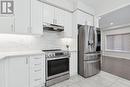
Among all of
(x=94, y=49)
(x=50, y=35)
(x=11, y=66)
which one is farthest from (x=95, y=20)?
(x=11, y=66)

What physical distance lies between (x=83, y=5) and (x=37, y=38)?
219 cm

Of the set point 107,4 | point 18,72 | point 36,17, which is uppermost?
point 107,4

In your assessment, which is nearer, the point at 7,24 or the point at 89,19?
the point at 7,24

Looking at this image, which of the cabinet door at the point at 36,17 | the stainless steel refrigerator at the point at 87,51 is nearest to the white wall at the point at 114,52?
the stainless steel refrigerator at the point at 87,51

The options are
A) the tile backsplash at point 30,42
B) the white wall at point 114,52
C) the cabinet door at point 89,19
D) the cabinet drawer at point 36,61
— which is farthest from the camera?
the white wall at point 114,52

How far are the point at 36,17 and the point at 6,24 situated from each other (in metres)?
0.75

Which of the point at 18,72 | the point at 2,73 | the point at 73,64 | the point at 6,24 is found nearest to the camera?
the point at 2,73

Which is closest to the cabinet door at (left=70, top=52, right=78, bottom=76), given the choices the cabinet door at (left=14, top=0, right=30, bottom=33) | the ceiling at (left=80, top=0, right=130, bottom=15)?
the cabinet door at (left=14, top=0, right=30, bottom=33)

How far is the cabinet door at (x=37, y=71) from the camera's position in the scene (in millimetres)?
2048

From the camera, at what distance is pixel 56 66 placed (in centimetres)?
248

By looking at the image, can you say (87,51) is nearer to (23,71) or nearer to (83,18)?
(83,18)

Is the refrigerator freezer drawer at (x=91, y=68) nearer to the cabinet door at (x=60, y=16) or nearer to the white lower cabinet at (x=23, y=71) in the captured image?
the white lower cabinet at (x=23, y=71)

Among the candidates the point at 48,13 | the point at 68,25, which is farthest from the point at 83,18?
the point at 48,13

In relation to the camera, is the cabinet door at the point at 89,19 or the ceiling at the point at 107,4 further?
the cabinet door at the point at 89,19
